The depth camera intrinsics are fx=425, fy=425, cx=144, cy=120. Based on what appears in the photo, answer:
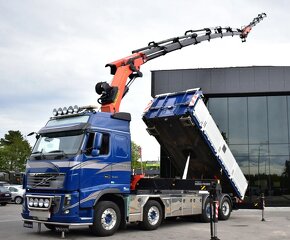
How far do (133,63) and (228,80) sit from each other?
42.7 feet

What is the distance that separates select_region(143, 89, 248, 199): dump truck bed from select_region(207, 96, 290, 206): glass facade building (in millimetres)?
9771

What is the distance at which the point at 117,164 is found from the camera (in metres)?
12.1

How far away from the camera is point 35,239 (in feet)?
36.4

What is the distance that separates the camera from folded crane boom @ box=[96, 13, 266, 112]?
13156mm

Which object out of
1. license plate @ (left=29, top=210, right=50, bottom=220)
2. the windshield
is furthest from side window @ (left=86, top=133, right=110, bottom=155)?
license plate @ (left=29, top=210, right=50, bottom=220)

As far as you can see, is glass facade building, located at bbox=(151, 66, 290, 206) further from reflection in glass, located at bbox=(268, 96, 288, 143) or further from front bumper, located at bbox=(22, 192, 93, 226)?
front bumper, located at bbox=(22, 192, 93, 226)

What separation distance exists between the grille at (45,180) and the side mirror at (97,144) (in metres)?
1.01

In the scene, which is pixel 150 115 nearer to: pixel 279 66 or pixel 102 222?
pixel 102 222

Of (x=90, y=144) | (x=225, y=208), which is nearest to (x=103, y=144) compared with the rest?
(x=90, y=144)

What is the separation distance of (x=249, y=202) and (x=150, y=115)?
5.59 metres

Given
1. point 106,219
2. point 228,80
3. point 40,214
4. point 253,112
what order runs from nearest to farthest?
1. point 40,214
2. point 106,219
3. point 228,80
4. point 253,112

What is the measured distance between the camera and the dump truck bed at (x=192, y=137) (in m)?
14.5

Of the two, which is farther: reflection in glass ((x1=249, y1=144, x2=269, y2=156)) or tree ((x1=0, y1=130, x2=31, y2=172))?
tree ((x1=0, y1=130, x2=31, y2=172))

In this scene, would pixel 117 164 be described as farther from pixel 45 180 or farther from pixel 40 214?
pixel 40 214
